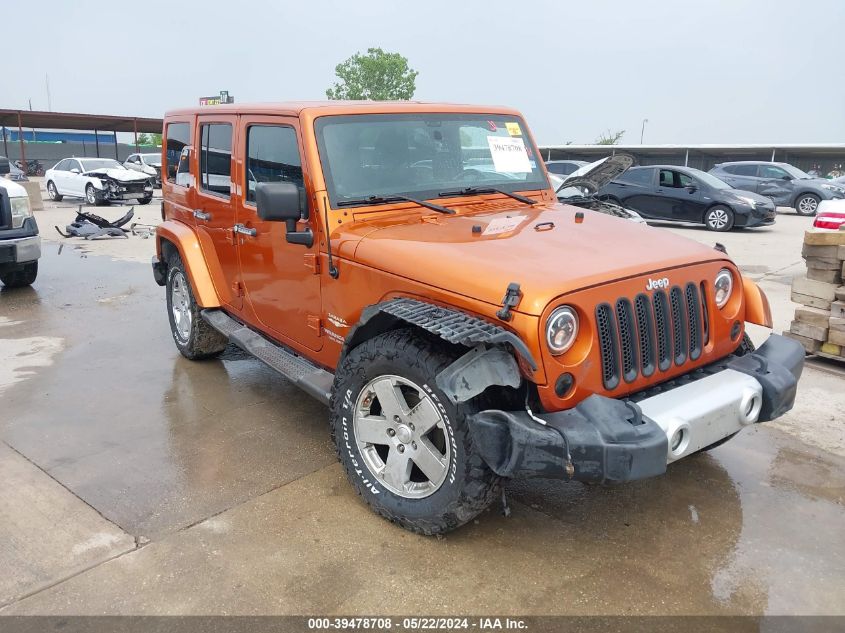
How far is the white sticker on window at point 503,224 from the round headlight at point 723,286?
103cm

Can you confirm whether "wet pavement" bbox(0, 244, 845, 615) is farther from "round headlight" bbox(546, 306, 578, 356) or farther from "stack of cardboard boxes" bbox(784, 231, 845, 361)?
"round headlight" bbox(546, 306, 578, 356)

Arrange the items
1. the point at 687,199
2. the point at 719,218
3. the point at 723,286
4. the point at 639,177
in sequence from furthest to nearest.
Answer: the point at 639,177 < the point at 687,199 < the point at 719,218 < the point at 723,286

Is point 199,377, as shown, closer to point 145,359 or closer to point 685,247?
point 145,359

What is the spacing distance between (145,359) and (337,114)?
10.3 feet

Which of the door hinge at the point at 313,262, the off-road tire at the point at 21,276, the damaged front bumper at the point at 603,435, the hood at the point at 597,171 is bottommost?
the off-road tire at the point at 21,276

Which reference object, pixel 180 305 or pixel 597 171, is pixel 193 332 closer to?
pixel 180 305

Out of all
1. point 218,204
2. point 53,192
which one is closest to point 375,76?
point 53,192

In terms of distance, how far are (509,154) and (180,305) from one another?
9.94 ft

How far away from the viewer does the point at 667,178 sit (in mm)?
15430

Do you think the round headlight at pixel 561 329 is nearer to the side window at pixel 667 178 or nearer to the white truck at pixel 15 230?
the white truck at pixel 15 230

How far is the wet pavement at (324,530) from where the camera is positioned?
2768mm

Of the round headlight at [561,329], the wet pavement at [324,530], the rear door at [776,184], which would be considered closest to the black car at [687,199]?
the rear door at [776,184]

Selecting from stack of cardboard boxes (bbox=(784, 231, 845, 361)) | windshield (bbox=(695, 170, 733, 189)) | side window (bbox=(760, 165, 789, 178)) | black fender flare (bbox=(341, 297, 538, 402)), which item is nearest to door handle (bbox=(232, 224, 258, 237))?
black fender flare (bbox=(341, 297, 538, 402))

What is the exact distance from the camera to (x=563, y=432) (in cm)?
256
